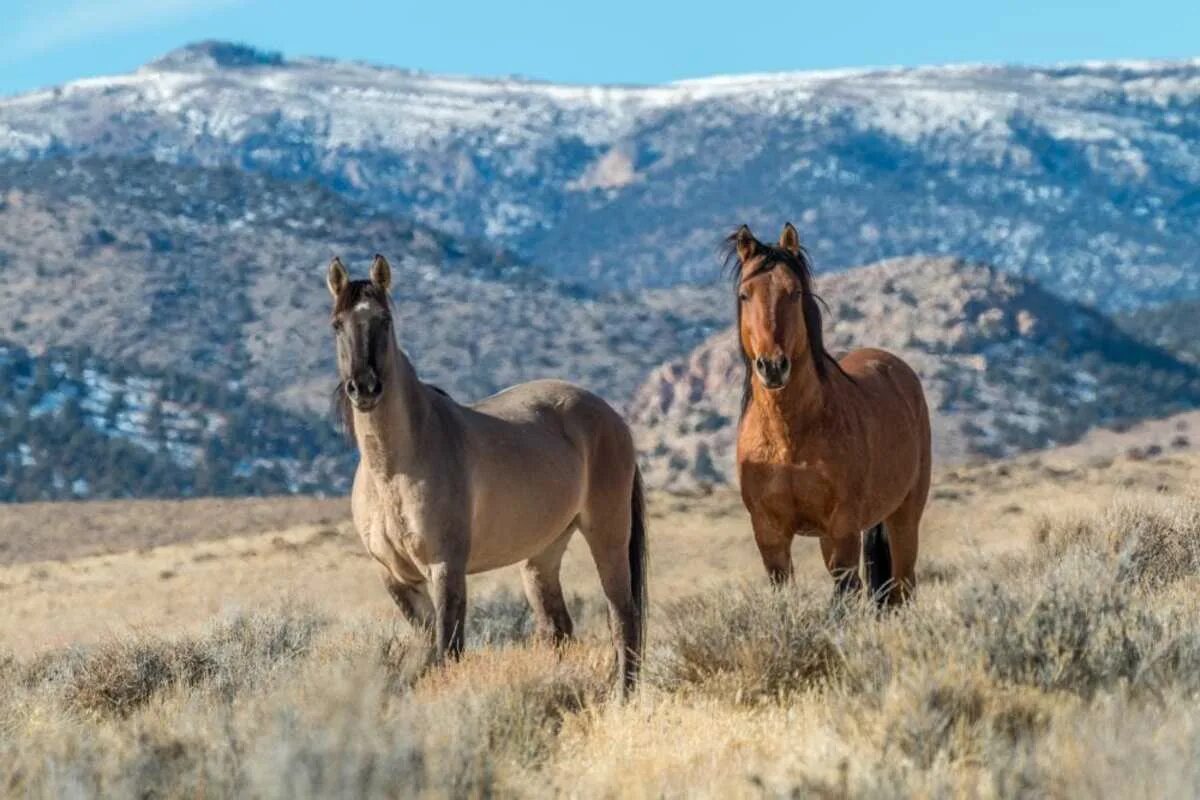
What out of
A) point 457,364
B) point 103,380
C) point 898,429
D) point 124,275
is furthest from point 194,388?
point 898,429

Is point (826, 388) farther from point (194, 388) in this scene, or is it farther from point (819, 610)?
point (194, 388)

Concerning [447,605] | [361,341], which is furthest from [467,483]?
[361,341]

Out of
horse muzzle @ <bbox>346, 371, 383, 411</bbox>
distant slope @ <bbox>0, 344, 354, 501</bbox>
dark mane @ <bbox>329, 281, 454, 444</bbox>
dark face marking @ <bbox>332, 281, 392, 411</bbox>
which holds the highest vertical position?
dark mane @ <bbox>329, 281, 454, 444</bbox>

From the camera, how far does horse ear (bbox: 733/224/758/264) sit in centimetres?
1067

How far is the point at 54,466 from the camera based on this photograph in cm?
9450

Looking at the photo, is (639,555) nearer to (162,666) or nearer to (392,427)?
(392,427)

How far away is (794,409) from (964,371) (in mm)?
83257

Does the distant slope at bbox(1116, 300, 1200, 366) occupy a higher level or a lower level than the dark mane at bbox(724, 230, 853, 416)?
lower

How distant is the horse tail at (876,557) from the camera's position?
1201 cm

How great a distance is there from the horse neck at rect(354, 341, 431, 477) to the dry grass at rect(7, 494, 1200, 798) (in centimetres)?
94

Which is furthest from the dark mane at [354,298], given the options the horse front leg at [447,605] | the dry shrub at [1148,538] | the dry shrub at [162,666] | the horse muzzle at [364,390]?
the dry shrub at [1148,538]

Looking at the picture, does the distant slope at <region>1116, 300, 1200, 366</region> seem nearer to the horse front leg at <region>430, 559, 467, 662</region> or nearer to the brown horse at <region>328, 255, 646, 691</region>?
the brown horse at <region>328, 255, 646, 691</region>

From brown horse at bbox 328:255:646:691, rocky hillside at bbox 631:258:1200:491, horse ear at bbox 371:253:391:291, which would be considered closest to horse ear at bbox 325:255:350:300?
brown horse at bbox 328:255:646:691

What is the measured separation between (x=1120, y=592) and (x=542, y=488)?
11.7 feet
